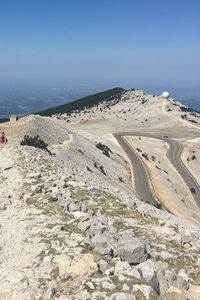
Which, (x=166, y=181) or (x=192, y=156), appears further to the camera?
(x=192, y=156)

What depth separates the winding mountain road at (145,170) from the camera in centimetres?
4203

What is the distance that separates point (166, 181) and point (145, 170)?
4.80 m

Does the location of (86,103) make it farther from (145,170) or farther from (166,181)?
(166,181)

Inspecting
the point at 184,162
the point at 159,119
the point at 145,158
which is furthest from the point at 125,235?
the point at 159,119

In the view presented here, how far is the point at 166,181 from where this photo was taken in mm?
49781

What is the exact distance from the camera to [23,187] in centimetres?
1755

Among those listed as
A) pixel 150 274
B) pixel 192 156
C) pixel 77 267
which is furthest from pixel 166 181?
pixel 77 267

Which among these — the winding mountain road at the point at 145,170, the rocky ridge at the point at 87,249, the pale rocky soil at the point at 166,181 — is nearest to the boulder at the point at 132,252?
the rocky ridge at the point at 87,249

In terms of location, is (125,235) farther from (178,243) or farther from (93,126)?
(93,126)

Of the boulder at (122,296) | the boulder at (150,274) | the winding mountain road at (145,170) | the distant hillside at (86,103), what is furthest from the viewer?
the distant hillside at (86,103)

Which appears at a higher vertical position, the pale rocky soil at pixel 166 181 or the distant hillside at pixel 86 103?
the distant hillside at pixel 86 103

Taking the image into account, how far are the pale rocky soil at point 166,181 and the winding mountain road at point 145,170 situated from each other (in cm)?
103

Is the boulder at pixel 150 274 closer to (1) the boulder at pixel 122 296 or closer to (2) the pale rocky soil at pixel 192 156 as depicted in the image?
(1) the boulder at pixel 122 296

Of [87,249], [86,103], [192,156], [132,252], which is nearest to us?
[132,252]
